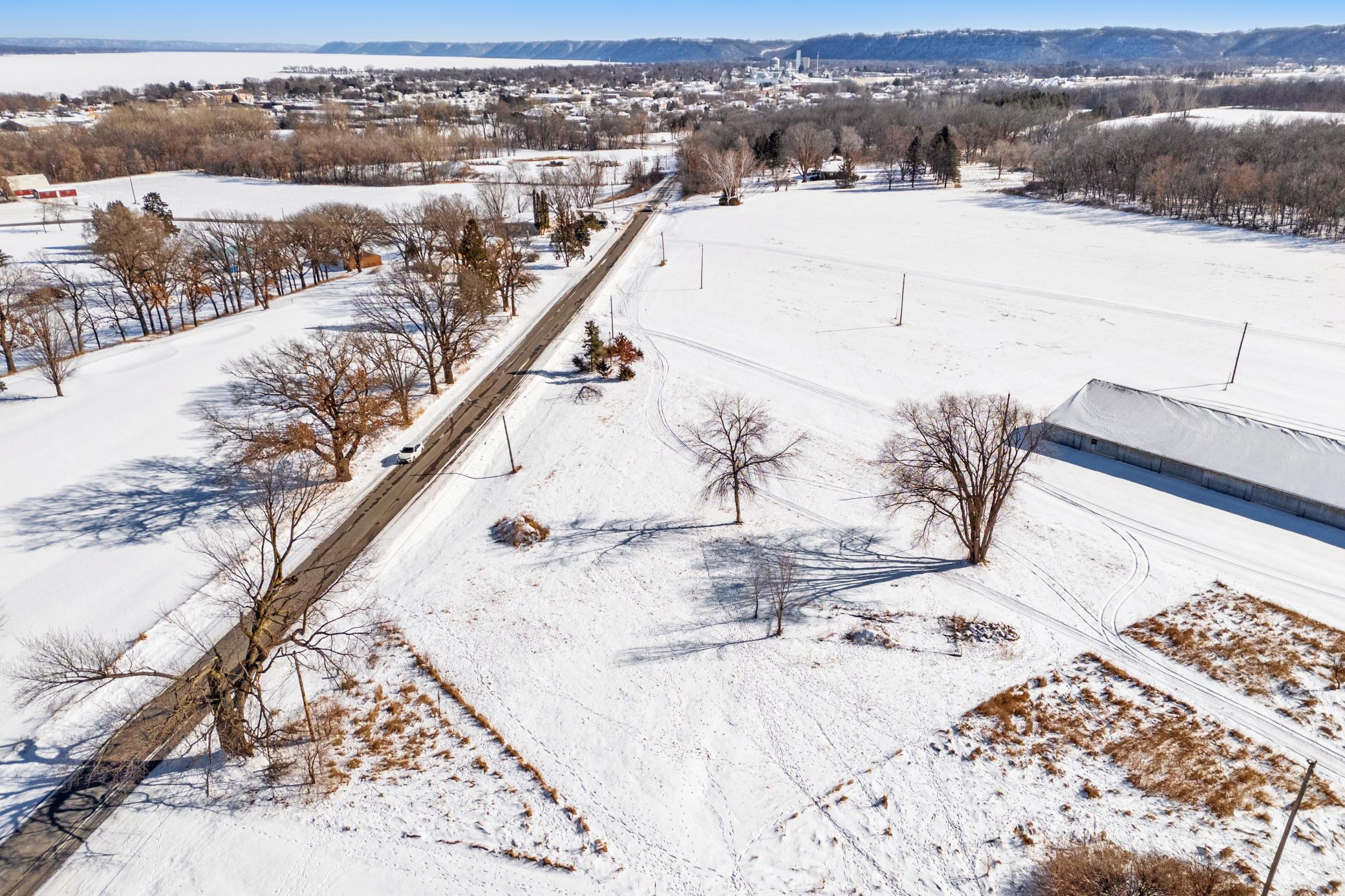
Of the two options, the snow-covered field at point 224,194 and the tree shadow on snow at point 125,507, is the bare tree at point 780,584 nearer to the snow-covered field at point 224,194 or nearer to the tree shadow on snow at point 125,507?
the tree shadow on snow at point 125,507

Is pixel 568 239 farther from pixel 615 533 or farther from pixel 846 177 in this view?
pixel 846 177

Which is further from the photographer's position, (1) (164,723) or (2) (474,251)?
(2) (474,251)

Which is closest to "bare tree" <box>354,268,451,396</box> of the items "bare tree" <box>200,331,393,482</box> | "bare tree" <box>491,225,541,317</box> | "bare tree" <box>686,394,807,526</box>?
"bare tree" <box>200,331,393,482</box>

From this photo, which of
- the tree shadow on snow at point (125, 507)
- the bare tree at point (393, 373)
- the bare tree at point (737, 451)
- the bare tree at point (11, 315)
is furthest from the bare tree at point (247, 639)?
the bare tree at point (11, 315)

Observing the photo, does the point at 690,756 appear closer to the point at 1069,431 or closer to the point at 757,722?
the point at 757,722

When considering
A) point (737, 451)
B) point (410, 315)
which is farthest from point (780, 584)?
point (410, 315)

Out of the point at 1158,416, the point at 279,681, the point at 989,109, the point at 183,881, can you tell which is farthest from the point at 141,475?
the point at 989,109
